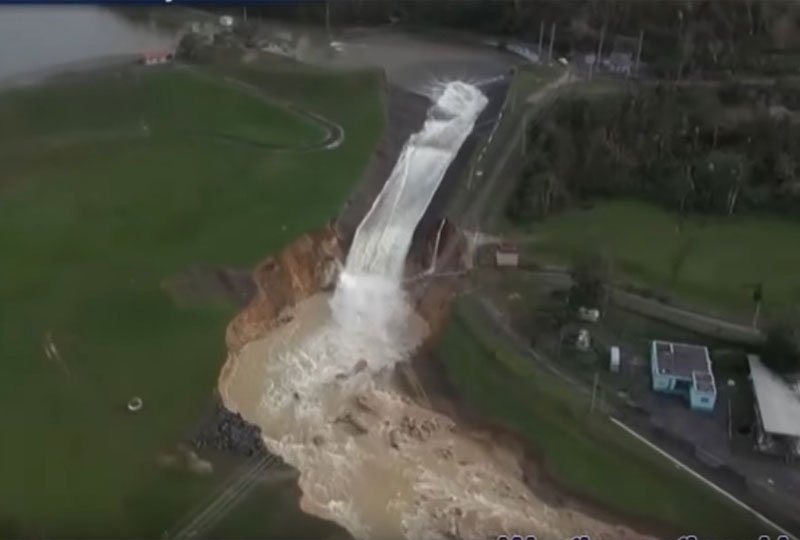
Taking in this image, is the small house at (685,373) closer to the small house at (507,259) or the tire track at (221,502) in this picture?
the small house at (507,259)

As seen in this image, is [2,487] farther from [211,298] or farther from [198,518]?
[211,298]

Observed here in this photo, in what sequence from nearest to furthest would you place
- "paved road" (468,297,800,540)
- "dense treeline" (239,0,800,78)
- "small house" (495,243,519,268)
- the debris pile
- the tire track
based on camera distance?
the tire track
"paved road" (468,297,800,540)
the debris pile
"small house" (495,243,519,268)
"dense treeline" (239,0,800,78)

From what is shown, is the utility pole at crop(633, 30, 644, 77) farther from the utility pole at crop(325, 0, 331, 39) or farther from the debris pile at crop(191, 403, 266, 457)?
the debris pile at crop(191, 403, 266, 457)

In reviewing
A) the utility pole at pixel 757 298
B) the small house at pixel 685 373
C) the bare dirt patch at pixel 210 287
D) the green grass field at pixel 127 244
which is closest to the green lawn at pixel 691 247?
the utility pole at pixel 757 298

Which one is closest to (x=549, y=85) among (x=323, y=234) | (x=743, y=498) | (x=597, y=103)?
(x=597, y=103)

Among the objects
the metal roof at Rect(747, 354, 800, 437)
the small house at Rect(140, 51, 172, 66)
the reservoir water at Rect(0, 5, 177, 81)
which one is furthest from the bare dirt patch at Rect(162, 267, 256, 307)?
the reservoir water at Rect(0, 5, 177, 81)

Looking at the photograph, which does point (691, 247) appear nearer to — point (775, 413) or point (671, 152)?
point (671, 152)
